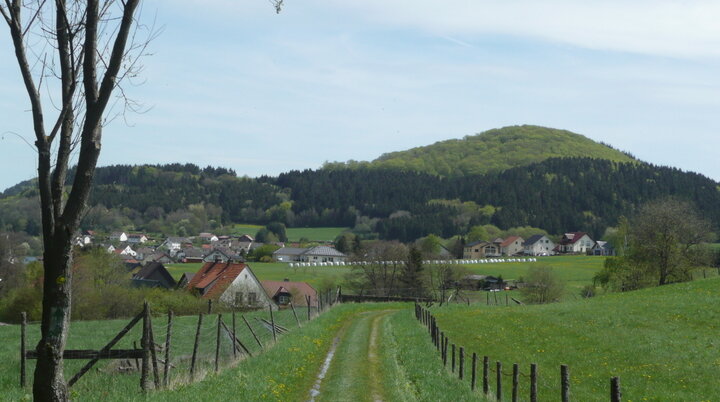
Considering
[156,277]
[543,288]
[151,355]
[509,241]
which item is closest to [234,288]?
[156,277]

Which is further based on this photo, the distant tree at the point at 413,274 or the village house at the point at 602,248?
the village house at the point at 602,248

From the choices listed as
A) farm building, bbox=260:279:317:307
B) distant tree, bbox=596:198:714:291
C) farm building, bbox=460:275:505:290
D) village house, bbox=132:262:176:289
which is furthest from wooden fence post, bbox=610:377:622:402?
village house, bbox=132:262:176:289

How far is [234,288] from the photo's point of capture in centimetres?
7094

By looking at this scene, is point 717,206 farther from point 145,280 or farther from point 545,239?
point 145,280

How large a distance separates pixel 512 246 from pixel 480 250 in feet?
42.8

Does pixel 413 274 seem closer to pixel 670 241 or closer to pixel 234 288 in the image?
pixel 234 288

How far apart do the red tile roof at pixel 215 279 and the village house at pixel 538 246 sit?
122m

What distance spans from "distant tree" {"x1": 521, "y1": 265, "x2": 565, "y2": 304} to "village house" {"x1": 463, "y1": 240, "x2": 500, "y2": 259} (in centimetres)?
9995

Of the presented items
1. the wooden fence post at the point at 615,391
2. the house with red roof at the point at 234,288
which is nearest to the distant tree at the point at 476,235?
the house with red roof at the point at 234,288

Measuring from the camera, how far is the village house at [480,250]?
18075 cm

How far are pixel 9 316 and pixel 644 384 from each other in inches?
2111

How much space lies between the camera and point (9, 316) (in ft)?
188

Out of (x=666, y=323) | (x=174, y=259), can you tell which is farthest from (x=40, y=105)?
(x=174, y=259)

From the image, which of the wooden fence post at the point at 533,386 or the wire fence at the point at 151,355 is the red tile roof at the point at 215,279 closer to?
the wire fence at the point at 151,355
